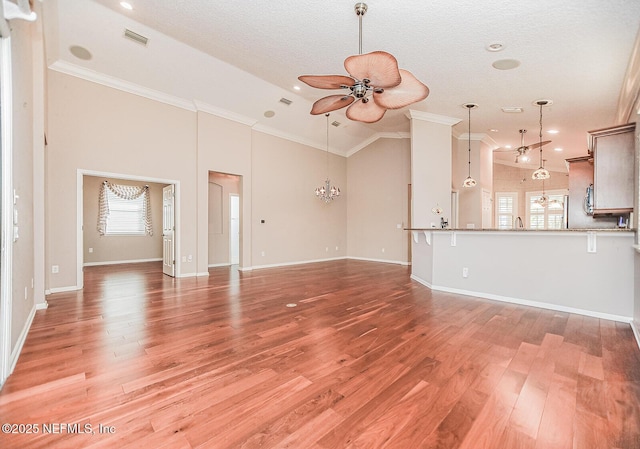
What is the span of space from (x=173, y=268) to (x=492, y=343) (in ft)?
19.1

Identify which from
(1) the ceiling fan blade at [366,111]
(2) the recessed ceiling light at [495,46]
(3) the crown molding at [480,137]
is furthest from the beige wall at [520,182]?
(1) the ceiling fan blade at [366,111]

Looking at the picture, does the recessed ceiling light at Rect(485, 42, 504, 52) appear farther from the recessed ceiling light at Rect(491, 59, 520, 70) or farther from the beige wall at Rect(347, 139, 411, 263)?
the beige wall at Rect(347, 139, 411, 263)

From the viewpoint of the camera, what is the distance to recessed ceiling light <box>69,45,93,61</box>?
453 centimetres

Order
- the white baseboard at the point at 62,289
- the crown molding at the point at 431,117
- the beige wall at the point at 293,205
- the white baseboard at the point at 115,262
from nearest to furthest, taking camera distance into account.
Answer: the white baseboard at the point at 62,289 < the crown molding at the point at 431,117 < the beige wall at the point at 293,205 < the white baseboard at the point at 115,262

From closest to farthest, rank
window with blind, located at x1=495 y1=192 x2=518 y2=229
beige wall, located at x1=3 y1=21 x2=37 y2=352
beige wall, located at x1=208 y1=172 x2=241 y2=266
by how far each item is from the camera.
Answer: beige wall, located at x1=3 y1=21 x2=37 y2=352 → beige wall, located at x1=208 y1=172 x2=241 y2=266 → window with blind, located at x1=495 y1=192 x2=518 y2=229

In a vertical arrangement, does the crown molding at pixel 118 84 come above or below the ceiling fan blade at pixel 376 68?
above

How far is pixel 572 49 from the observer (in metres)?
3.81

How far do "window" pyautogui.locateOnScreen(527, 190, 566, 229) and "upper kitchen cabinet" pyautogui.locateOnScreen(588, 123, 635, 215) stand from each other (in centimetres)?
801

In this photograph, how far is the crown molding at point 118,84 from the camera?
4.77 meters

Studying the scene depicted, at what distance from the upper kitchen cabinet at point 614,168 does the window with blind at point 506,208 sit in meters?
7.89

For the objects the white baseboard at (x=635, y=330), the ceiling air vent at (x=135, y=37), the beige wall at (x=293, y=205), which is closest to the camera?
the white baseboard at (x=635, y=330)

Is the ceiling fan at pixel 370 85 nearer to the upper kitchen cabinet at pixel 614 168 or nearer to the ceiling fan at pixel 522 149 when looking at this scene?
the upper kitchen cabinet at pixel 614 168

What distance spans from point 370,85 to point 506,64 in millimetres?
2771

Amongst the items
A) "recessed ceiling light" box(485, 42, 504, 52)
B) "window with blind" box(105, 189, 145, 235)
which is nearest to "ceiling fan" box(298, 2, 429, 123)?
"recessed ceiling light" box(485, 42, 504, 52)
